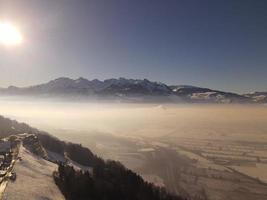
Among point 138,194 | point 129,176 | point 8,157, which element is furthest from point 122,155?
point 8,157

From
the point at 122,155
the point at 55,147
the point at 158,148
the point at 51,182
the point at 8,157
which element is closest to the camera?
the point at 51,182

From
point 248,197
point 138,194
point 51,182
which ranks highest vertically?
point 51,182

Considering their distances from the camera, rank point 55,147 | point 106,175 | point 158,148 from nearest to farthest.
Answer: point 106,175 → point 55,147 → point 158,148

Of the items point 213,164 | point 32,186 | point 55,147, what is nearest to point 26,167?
point 32,186

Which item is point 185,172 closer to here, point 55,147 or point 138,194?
point 55,147

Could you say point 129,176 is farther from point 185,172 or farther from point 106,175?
point 185,172

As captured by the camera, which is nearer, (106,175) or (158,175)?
(106,175)

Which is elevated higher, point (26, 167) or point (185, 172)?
point (26, 167)
